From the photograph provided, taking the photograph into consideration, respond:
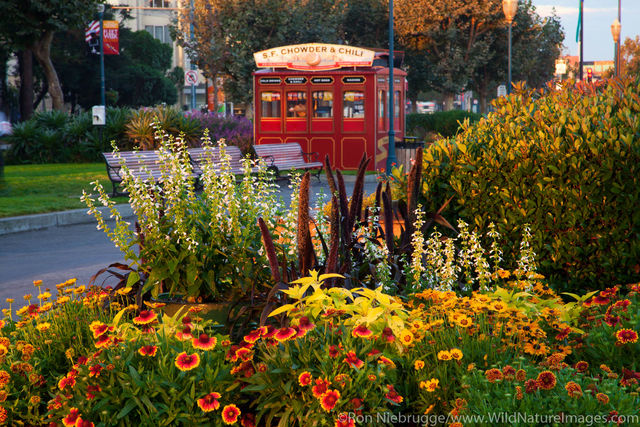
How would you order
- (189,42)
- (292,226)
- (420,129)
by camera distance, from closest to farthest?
(292,226)
(420,129)
(189,42)

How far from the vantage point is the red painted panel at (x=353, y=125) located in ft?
73.3

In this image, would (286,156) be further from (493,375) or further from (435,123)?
(435,123)

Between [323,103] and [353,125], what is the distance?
1.05m

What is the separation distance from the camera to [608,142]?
5.25 m

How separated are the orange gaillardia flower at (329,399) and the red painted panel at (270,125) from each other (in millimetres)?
20144

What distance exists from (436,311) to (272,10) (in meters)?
38.9

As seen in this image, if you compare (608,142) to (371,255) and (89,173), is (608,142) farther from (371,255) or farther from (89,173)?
(89,173)

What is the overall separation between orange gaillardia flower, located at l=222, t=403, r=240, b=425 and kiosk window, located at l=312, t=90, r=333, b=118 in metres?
19.5

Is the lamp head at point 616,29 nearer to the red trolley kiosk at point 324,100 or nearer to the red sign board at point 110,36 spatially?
the red sign board at point 110,36

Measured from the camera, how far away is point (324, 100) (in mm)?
22375

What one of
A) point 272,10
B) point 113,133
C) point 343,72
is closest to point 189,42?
point 272,10

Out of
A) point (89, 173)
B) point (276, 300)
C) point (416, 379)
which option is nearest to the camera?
point (416, 379)

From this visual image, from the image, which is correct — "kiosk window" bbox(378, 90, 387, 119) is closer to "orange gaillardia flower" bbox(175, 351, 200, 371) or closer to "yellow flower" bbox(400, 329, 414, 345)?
"yellow flower" bbox(400, 329, 414, 345)

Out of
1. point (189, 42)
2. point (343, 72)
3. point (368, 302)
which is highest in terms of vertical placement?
point (189, 42)
